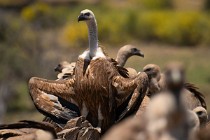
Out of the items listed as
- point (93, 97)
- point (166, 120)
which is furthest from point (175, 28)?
point (166, 120)

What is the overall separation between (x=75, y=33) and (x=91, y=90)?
38035 millimetres

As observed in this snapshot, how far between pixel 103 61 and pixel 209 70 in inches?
1083

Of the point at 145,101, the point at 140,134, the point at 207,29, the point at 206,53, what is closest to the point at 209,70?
the point at 206,53

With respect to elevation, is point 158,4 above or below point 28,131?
below

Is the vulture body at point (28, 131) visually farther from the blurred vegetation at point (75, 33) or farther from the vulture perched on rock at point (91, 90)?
the blurred vegetation at point (75, 33)

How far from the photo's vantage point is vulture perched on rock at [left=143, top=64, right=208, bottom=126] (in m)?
9.24

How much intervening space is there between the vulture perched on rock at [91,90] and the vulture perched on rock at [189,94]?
1.83 feet

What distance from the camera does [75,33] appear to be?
48094 millimetres

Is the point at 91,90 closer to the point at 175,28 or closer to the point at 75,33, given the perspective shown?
the point at 75,33

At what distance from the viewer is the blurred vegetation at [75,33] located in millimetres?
34031

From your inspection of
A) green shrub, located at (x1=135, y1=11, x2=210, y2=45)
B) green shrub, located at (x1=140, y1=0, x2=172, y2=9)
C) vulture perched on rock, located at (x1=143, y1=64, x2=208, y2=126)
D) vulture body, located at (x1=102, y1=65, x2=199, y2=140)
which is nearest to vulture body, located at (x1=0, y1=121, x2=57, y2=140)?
vulture perched on rock, located at (x1=143, y1=64, x2=208, y2=126)

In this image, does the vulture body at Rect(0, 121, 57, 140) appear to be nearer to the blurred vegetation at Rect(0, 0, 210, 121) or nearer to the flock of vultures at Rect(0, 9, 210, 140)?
the flock of vultures at Rect(0, 9, 210, 140)

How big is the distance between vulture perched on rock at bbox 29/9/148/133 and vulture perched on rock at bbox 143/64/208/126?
1.83ft

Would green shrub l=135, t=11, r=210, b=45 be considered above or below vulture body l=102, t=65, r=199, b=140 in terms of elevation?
below
